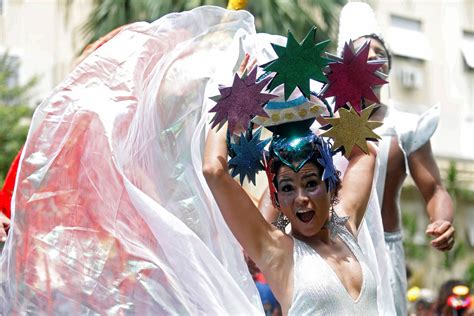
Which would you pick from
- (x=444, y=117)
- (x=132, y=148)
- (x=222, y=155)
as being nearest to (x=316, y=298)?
(x=222, y=155)

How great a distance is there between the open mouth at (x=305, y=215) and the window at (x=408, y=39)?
16.9 metres

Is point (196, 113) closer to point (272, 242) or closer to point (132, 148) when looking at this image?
point (132, 148)

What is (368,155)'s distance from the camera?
4.05 metres

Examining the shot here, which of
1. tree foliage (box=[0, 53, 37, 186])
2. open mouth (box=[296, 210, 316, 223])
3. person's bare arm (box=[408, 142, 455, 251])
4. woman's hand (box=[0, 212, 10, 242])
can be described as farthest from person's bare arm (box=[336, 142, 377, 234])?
tree foliage (box=[0, 53, 37, 186])

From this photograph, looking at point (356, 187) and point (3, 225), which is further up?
point (356, 187)

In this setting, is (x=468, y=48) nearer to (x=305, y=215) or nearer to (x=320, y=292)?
(x=305, y=215)

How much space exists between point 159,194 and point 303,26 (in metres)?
11.9

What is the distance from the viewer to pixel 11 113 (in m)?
15.1

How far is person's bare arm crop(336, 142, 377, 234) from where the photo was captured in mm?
3914

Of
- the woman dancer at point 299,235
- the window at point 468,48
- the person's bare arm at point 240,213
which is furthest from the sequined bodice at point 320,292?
the window at point 468,48

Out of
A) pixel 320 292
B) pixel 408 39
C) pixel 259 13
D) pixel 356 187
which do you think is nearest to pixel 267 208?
pixel 356 187

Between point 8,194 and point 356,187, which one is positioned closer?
point 356,187

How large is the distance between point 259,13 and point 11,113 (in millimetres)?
3414

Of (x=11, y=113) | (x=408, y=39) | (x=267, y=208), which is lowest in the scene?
(x=11, y=113)
